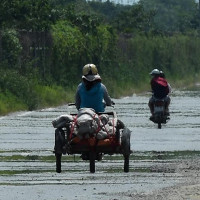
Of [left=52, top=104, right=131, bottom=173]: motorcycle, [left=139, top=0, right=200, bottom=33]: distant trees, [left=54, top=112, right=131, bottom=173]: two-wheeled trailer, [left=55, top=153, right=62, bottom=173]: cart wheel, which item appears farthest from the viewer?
[left=139, top=0, right=200, bottom=33]: distant trees

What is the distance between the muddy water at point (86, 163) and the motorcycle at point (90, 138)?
31cm

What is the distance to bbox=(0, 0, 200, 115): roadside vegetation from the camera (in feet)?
145

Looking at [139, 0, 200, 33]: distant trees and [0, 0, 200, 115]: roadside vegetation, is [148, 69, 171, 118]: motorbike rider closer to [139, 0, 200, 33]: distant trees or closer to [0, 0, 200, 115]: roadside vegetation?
[0, 0, 200, 115]: roadside vegetation

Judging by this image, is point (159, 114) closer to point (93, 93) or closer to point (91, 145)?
point (93, 93)

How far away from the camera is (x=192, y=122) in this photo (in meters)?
35.1

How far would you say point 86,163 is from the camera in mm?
21375

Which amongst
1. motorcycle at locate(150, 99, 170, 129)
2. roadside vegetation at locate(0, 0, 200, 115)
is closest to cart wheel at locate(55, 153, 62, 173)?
motorcycle at locate(150, 99, 170, 129)

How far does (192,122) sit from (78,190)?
1846 cm

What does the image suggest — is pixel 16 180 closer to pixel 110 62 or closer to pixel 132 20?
pixel 110 62

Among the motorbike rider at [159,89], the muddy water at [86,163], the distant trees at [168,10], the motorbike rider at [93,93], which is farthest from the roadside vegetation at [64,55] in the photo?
the distant trees at [168,10]

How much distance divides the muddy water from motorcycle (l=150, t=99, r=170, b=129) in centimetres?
24

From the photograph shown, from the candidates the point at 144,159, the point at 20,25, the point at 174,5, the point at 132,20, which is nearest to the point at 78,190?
the point at 144,159

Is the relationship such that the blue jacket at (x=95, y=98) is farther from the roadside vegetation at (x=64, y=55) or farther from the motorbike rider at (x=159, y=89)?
the roadside vegetation at (x=64, y=55)

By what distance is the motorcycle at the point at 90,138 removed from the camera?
19.2 metres
